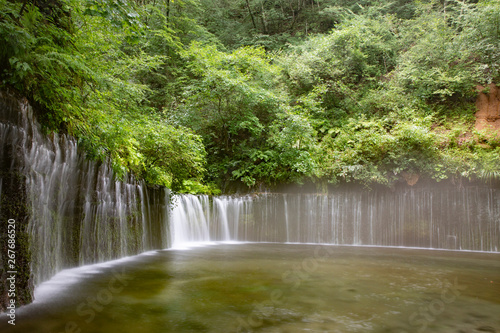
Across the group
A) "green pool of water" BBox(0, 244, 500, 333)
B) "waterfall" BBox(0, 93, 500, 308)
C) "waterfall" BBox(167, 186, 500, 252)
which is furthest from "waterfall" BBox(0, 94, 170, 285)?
"waterfall" BBox(167, 186, 500, 252)

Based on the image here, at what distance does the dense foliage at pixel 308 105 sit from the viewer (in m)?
9.68

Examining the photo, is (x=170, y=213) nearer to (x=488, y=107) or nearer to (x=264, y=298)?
(x=264, y=298)

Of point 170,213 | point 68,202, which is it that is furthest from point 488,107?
point 68,202

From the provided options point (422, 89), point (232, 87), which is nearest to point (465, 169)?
point (422, 89)

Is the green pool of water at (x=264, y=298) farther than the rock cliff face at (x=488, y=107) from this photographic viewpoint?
No

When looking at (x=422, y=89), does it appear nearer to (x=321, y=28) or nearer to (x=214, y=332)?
(x=321, y=28)

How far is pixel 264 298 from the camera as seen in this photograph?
482 centimetres

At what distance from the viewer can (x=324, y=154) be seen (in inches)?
565

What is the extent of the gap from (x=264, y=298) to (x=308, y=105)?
12456mm

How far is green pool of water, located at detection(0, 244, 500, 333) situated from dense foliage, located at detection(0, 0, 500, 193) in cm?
275

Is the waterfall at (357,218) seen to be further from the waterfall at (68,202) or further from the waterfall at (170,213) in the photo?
the waterfall at (68,202)

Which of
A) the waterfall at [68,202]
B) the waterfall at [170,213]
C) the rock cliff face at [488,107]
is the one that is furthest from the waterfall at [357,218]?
the rock cliff face at [488,107]

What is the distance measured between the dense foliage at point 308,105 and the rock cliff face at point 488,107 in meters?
0.28

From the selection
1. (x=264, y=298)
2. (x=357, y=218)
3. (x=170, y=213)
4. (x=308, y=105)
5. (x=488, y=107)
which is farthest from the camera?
(x=308, y=105)
